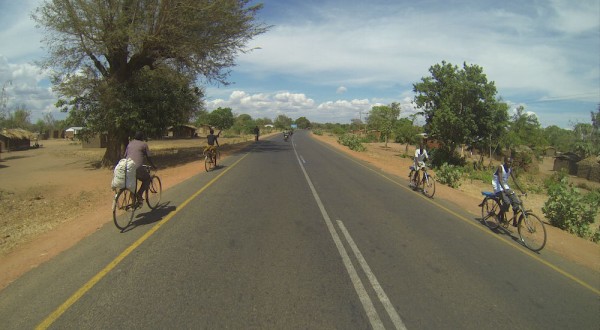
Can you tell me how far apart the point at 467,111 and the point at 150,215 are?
83.3ft

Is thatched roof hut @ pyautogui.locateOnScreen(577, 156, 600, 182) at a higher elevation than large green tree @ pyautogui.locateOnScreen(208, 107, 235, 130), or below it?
below

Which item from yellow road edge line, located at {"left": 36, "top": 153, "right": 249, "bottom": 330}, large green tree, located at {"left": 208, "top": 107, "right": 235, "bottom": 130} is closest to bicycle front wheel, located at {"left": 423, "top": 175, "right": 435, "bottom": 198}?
yellow road edge line, located at {"left": 36, "top": 153, "right": 249, "bottom": 330}

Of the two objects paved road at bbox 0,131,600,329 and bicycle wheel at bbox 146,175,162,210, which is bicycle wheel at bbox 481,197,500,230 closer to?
paved road at bbox 0,131,600,329

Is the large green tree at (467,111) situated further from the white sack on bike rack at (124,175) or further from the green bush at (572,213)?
the white sack on bike rack at (124,175)

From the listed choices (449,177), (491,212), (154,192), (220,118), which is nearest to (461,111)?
(449,177)

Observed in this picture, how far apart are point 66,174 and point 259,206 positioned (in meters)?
14.1

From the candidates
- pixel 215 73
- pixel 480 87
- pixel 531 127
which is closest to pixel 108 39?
pixel 215 73

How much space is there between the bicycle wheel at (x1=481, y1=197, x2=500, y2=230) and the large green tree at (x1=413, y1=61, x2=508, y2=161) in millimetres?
19654

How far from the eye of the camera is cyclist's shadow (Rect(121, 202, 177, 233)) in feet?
24.1

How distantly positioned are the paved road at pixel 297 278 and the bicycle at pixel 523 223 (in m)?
0.42

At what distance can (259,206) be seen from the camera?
29.6ft

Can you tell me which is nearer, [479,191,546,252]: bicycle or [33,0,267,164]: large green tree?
[479,191,546,252]: bicycle

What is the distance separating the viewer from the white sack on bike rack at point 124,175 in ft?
23.2

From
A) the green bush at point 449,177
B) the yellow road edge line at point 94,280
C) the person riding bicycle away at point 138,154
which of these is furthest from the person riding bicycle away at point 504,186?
the green bush at point 449,177
